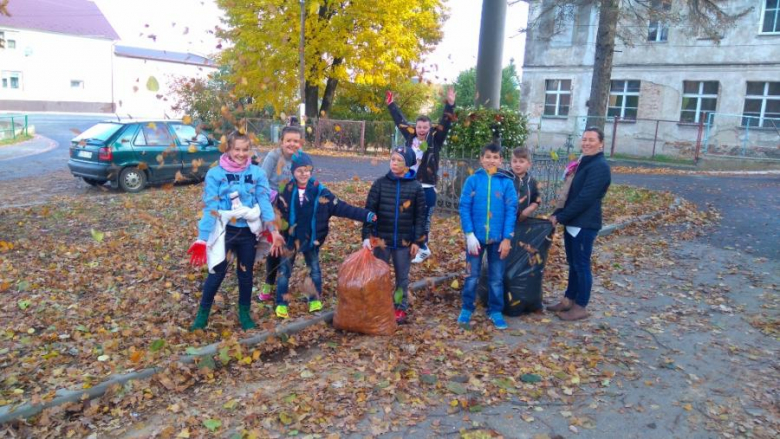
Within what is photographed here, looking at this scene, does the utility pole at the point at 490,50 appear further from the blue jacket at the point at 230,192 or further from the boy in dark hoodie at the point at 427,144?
the blue jacket at the point at 230,192

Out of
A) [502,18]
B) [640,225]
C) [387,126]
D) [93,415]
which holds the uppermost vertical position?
[502,18]

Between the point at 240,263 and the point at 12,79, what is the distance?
54.2m

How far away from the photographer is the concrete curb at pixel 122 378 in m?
3.66

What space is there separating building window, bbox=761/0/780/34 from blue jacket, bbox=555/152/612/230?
24790 mm

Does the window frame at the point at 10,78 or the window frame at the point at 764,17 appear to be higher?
the window frame at the point at 764,17

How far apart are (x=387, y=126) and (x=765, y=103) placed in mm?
16228

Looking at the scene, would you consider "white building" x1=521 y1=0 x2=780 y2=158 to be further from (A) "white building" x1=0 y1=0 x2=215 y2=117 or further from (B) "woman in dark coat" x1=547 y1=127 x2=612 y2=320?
(A) "white building" x1=0 y1=0 x2=215 y2=117

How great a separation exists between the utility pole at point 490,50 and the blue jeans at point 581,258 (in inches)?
203

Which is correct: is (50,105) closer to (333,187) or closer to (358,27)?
(358,27)

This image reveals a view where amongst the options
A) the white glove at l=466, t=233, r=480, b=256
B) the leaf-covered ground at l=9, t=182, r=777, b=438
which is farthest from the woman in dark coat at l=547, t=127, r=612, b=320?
the white glove at l=466, t=233, r=480, b=256

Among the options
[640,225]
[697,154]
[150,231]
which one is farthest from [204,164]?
[697,154]

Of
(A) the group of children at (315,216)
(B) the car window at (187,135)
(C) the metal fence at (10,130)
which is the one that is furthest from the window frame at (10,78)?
(A) the group of children at (315,216)

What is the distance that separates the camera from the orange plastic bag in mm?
4957

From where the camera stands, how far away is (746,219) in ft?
36.0
